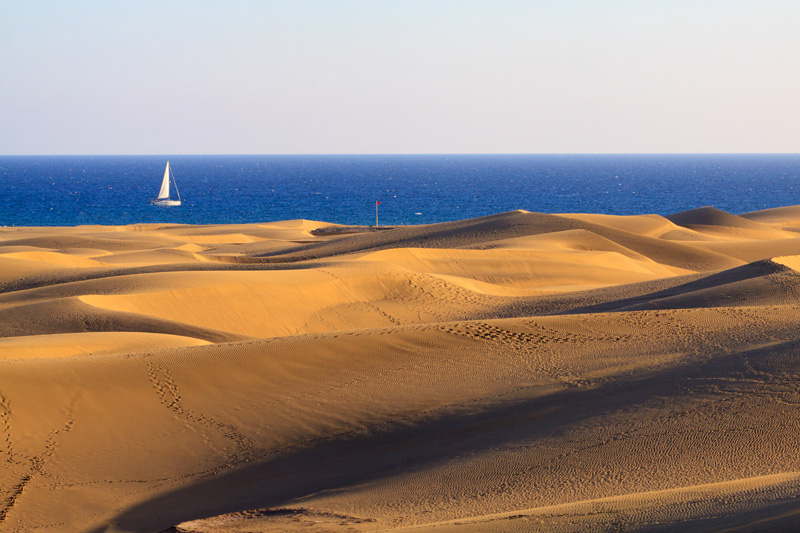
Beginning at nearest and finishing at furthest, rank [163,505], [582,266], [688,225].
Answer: [163,505], [582,266], [688,225]

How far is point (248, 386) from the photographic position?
10594mm

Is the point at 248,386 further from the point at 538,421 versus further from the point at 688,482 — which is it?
the point at 688,482

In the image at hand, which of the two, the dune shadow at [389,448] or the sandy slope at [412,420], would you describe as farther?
the dune shadow at [389,448]

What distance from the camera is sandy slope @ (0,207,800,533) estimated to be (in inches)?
267

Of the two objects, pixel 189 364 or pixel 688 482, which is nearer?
pixel 688 482

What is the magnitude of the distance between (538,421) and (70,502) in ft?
15.7

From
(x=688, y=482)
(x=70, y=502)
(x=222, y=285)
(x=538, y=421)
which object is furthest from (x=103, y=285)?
(x=688, y=482)

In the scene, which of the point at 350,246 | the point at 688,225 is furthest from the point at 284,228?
the point at 688,225

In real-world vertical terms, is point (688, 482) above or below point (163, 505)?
above

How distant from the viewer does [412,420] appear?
942 centimetres

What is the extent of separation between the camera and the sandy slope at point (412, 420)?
6.77 meters

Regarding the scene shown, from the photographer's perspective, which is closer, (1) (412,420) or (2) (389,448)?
(2) (389,448)

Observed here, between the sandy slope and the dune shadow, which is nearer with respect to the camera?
the sandy slope

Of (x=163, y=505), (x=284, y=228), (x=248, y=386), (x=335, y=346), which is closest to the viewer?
(x=163, y=505)
